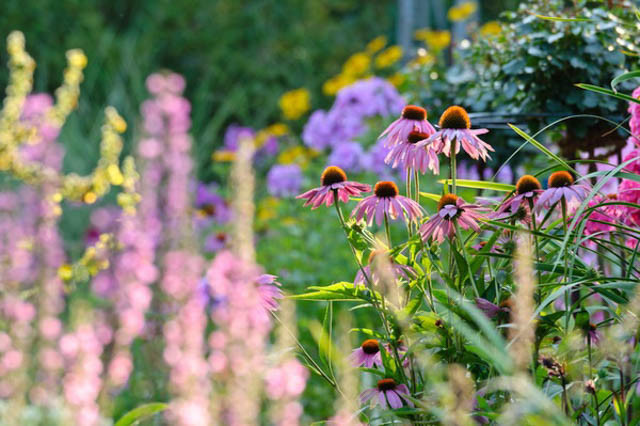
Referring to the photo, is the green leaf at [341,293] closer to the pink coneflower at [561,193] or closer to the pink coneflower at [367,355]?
the pink coneflower at [367,355]

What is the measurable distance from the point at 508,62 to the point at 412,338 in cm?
115

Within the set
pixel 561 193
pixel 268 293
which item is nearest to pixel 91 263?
pixel 268 293

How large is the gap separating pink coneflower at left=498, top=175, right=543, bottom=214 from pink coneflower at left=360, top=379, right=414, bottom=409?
35 centimetres

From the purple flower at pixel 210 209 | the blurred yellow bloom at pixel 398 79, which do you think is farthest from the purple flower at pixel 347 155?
the purple flower at pixel 210 209

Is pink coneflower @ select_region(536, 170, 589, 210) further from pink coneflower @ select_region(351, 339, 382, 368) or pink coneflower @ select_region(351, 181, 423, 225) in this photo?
pink coneflower @ select_region(351, 339, 382, 368)

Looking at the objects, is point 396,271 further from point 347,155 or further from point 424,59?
point 347,155

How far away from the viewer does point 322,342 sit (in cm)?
132

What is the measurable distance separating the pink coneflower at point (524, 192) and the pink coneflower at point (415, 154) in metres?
0.14

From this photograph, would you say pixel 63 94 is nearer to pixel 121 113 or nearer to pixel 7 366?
pixel 7 366

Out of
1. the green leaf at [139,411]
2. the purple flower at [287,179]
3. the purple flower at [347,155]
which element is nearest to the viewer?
the green leaf at [139,411]

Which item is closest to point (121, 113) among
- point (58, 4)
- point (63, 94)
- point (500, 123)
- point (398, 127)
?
point (58, 4)

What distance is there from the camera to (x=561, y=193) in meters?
1.26

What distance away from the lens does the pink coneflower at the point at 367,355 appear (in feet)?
4.58

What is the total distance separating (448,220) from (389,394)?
0.29m
